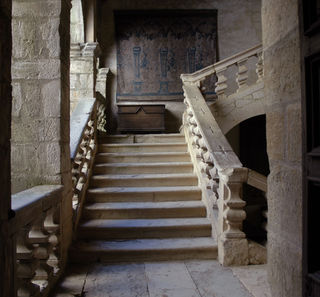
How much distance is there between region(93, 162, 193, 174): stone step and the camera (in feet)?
14.1

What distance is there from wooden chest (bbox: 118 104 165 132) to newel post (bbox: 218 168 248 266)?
13.5 feet

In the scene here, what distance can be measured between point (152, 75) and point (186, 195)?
15.6 feet

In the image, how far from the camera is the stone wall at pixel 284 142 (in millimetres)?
1165

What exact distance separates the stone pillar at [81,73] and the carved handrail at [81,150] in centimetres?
21

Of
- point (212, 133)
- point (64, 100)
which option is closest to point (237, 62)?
point (212, 133)

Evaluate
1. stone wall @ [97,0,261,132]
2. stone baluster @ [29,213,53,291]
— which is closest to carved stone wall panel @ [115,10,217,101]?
stone wall @ [97,0,261,132]

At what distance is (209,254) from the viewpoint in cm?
299

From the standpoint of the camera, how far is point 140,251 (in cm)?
296

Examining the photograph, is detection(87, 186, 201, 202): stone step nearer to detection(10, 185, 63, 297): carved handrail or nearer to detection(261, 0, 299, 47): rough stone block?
detection(10, 185, 63, 297): carved handrail

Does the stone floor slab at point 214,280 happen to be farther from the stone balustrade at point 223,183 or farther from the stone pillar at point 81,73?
the stone pillar at point 81,73

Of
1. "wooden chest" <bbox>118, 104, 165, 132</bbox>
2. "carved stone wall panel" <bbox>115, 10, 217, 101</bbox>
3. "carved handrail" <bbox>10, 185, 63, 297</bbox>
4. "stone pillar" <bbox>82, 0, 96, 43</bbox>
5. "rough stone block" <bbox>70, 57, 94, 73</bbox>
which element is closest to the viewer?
"carved handrail" <bbox>10, 185, 63, 297</bbox>

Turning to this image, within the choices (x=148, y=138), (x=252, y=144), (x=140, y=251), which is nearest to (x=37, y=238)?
(x=140, y=251)

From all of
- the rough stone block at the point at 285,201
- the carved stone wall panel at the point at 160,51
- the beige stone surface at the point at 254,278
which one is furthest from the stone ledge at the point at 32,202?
the carved stone wall panel at the point at 160,51

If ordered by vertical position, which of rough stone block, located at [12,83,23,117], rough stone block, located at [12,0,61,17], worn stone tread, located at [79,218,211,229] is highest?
rough stone block, located at [12,0,61,17]
